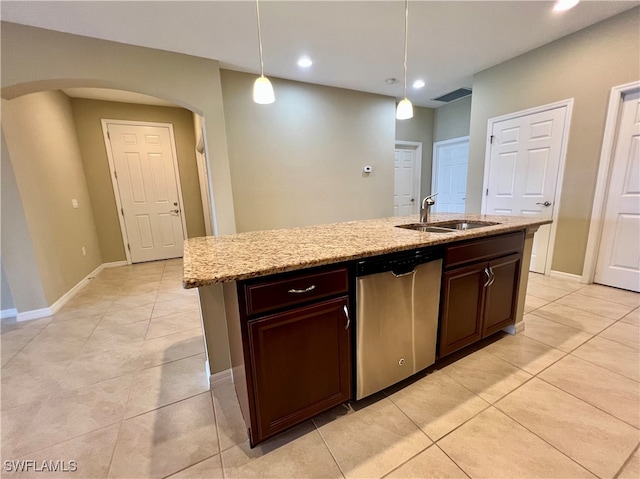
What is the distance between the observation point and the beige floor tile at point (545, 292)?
109 inches

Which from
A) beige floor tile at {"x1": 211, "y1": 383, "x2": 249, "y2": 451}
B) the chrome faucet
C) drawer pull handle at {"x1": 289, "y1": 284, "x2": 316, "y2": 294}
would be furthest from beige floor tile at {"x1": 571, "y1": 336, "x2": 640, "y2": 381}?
beige floor tile at {"x1": 211, "y1": 383, "x2": 249, "y2": 451}

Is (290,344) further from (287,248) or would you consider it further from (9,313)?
(9,313)

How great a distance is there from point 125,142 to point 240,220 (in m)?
2.71

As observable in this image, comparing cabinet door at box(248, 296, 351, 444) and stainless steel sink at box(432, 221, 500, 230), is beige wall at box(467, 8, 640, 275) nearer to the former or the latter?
stainless steel sink at box(432, 221, 500, 230)

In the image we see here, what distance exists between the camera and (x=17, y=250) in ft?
8.48

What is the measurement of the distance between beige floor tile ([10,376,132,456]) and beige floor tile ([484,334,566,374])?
250 cm

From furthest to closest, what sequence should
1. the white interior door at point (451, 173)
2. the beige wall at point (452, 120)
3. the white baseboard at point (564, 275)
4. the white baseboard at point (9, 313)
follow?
the white interior door at point (451, 173) < the beige wall at point (452, 120) < the white baseboard at point (564, 275) < the white baseboard at point (9, 313)

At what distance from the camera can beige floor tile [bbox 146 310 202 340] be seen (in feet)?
7.68

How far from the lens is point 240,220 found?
3.68m

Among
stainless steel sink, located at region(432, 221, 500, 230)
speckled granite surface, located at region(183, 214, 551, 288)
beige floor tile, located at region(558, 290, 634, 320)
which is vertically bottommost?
beige floor tile, located at region(558, 290, 634, 320)

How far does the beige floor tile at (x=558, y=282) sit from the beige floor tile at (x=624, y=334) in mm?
773

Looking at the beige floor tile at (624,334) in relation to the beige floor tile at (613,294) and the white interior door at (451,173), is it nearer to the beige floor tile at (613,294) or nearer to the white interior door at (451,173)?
the beige floor tile at (613,294)

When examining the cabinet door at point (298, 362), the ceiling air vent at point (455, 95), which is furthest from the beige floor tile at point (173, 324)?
the ceiling air vent at point (455, 95)

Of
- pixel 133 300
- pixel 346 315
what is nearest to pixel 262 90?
pixel 346 315
